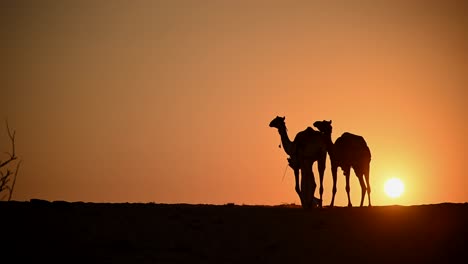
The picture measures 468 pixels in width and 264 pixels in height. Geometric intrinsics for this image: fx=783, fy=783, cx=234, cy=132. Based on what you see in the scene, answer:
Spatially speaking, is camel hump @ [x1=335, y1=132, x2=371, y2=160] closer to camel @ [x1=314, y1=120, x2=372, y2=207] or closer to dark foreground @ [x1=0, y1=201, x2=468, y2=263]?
camel @ [x1=314, y1=120, x2=372, y2=207]

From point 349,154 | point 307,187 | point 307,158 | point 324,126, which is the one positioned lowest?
point 307,187

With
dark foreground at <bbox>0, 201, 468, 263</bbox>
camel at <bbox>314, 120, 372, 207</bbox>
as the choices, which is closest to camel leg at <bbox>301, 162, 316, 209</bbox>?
camel at <bbox>314, 120, 372, 207</bbox>

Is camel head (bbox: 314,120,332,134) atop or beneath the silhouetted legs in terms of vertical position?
atop

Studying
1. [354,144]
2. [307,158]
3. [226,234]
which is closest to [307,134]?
[307,158]

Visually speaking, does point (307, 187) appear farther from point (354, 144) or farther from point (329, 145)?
point (354, 144)

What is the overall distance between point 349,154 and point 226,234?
338 inches

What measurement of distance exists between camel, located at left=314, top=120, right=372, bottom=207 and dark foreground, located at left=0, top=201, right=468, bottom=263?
12.2 ft

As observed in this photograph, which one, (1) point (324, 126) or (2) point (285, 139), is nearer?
(1) point (324, 126)

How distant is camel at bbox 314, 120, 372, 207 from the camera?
30.0 m

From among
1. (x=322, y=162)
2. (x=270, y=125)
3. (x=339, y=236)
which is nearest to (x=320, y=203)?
(x=322, y=162)

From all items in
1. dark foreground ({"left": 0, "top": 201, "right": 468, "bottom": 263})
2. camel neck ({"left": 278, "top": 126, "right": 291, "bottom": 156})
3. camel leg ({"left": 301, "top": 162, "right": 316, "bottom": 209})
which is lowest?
dark foreground ({"left": 0, "top": 201, "right": 468, "bottom": 263})

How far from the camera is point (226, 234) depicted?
2311 centimetres

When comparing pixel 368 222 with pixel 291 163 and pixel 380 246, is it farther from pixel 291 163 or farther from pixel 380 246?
pixel 291 163

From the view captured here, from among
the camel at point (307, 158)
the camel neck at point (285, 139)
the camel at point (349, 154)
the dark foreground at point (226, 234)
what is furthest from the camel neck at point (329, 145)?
the dark foreground at point (226, 234)
